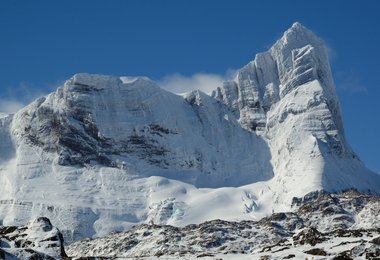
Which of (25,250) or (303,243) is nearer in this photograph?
(25,250)

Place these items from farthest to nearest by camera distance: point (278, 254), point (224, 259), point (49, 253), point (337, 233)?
1. point (337, 233)
2. point (224, 259)
3. point (278, 254)
4. point (49, 253)

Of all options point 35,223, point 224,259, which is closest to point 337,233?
point 224,259

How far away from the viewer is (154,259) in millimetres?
116688

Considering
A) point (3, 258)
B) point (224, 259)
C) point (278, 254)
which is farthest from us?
point (224, 259)

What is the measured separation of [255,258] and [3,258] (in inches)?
1455

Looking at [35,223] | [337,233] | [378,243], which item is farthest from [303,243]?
[35,223]

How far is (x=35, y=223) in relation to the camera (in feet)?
354

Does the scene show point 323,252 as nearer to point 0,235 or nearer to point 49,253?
point 49,253

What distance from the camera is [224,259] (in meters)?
116

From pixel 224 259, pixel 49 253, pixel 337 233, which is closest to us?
pixel 49 253

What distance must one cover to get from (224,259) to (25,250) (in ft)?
113

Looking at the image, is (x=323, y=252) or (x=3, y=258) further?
(x=323, y=252)

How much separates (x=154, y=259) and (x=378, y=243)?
1303 inches

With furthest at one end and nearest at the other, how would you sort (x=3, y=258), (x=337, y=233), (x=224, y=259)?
(x=337, y=233) → (x=224, y=259) → (x=3, y=258)
